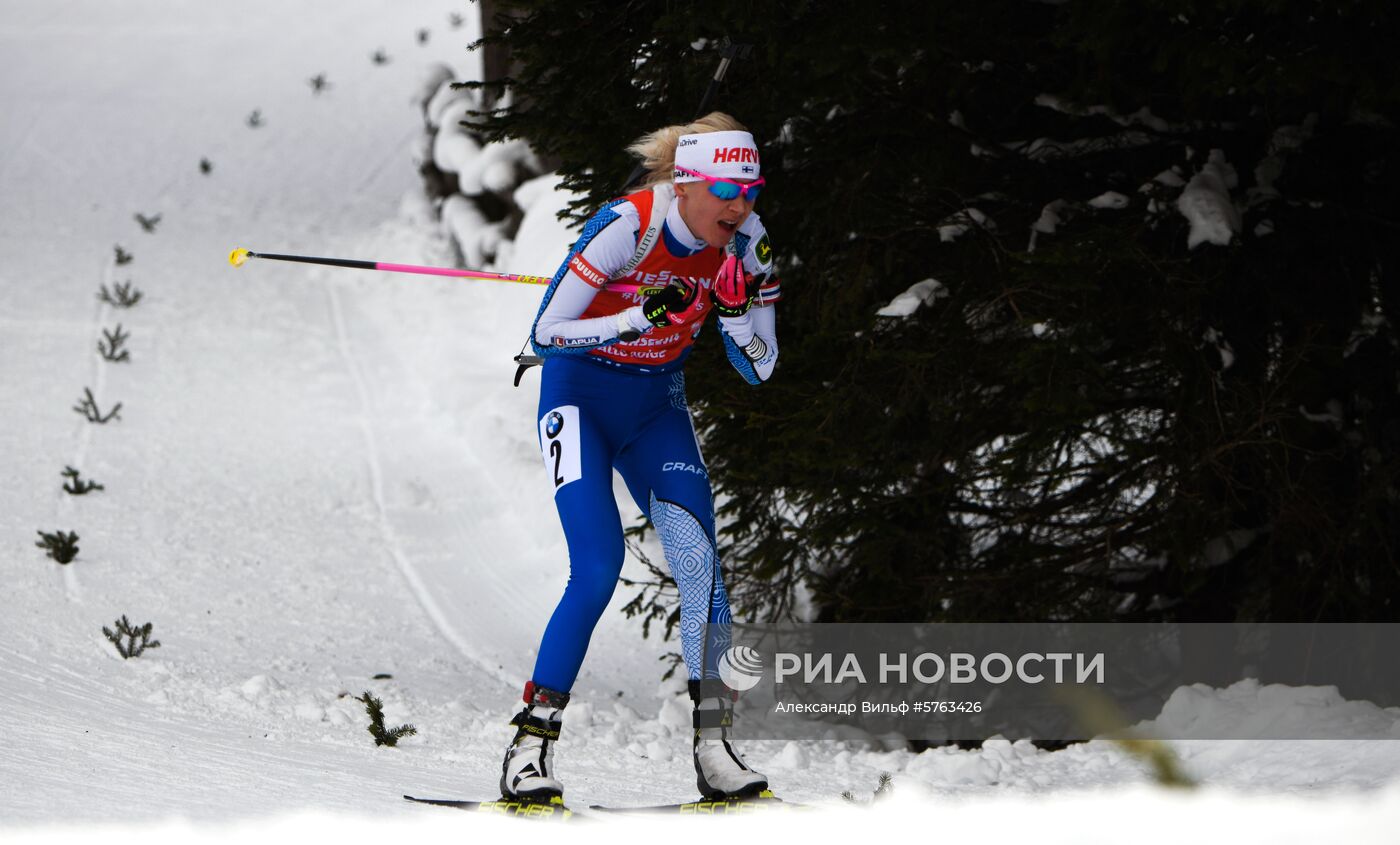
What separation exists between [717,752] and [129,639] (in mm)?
4107

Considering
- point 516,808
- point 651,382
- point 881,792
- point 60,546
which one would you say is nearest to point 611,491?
point 651,382

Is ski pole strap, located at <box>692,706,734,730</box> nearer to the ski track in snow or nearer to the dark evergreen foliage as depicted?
the dark evergreen foliage

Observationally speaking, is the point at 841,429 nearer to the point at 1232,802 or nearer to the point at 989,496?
the point at 989,496

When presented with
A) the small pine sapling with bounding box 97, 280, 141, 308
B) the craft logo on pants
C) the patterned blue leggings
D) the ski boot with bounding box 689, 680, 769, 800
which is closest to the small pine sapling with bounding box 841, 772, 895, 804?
the ski boot with bounding box 689, 680, 769, 800

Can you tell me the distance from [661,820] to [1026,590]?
3.41 meters

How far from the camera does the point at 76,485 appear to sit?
9.41 metres

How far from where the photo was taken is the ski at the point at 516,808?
408 cm

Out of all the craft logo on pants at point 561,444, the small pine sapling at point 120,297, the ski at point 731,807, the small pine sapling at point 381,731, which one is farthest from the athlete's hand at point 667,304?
the small pine sapling at point 120,297

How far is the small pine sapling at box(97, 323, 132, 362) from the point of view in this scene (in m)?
13.0

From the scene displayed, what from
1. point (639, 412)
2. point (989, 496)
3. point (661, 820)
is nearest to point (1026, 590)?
point (989, 496)

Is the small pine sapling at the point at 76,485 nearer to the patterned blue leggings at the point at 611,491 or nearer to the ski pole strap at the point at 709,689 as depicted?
the patterned blue leggings at the point at 611,491

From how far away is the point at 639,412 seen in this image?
4699mm

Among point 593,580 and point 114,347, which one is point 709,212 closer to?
point 593,580

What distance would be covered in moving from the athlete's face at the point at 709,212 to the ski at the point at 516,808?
1.92 metres
